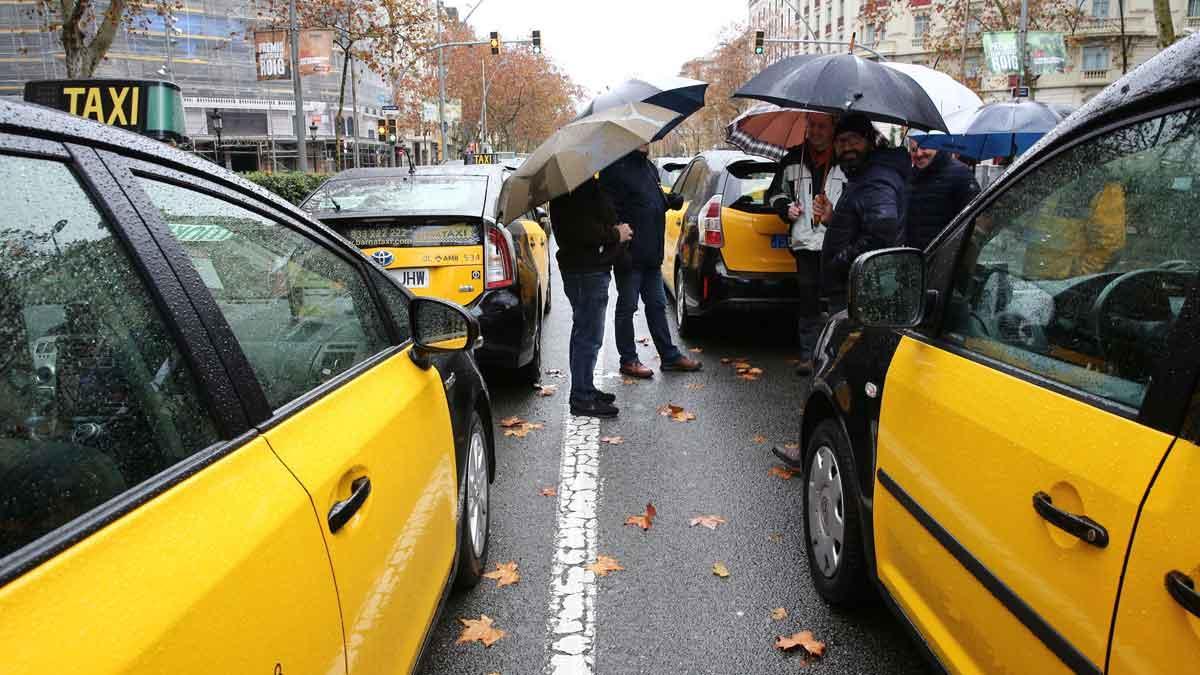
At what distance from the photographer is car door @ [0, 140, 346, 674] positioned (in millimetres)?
1124

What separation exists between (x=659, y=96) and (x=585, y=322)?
4.98ft

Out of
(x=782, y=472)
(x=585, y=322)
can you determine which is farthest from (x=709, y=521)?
(x=585, y=322)

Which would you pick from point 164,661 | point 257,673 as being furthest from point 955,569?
point 164,661

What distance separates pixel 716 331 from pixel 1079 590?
682 cm

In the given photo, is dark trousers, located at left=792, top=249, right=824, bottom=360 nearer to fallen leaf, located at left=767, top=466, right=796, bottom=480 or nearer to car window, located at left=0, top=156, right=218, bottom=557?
fallen leaf, located at left=767, top=466, right=796, bottom=480

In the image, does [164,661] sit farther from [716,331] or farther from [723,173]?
[716,331]

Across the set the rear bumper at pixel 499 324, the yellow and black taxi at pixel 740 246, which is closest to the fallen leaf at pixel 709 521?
the rear bumper at pixel 499 324

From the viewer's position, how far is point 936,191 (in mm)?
6668

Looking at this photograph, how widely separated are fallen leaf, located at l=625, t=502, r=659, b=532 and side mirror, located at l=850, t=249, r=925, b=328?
177 cm

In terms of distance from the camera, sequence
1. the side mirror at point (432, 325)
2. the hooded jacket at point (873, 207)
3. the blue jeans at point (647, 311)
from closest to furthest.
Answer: the side mirror at point (432, 325)
the hooded jacket at point (873, 207)
the blue jeans at point (647, 311)

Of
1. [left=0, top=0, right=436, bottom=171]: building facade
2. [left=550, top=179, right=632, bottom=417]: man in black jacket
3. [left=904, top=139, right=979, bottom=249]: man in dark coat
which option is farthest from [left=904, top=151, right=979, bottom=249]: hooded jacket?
[left=0, top=0, right=436, bottom=171]: building facade

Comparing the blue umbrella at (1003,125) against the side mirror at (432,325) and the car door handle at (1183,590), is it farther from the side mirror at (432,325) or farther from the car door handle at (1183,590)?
the car door handle at (1183,590)

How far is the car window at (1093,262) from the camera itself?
1680 mm

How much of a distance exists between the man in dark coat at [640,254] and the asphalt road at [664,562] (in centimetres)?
77
